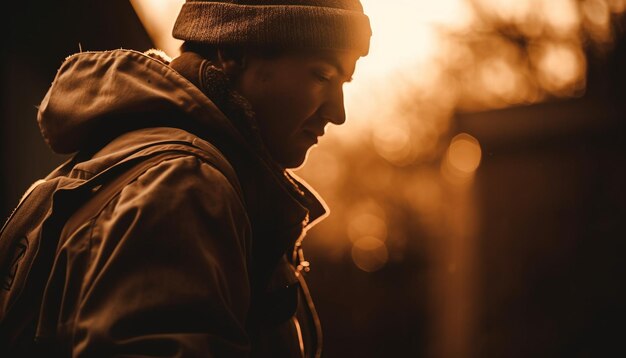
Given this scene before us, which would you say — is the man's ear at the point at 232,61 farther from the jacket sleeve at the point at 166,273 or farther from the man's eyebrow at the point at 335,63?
the jacket sleeve at the point at 166,273

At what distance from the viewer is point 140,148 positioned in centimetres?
133

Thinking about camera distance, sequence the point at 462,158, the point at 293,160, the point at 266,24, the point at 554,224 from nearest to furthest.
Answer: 1. the point at 266,24
2. the point at 293,160
3. the point at 554,224
4. the point at 462,158

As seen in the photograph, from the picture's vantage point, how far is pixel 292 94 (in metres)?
1.76

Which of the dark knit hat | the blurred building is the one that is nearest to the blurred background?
the blurred building

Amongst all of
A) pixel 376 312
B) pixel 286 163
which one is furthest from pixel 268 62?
pixel 376 312

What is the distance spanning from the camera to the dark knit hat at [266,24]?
174 cm

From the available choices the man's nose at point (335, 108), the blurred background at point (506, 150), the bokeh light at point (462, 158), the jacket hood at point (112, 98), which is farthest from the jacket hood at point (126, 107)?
the bokeh light at point (462, 158)

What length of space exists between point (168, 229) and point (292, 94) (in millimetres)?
712

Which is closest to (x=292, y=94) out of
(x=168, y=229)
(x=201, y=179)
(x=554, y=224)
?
(x=201, y=179)

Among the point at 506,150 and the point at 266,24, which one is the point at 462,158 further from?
the point at 266,24

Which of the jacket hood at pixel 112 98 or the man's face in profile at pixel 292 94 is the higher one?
the man's face in profile at pixel 292 94

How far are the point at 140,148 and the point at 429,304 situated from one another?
43.1 ft

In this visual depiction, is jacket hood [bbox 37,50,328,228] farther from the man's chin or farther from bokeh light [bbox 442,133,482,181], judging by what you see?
→ bokeh light [bbox 442,133,482,181]

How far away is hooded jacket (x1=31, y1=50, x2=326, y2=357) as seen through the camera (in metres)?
1.10
